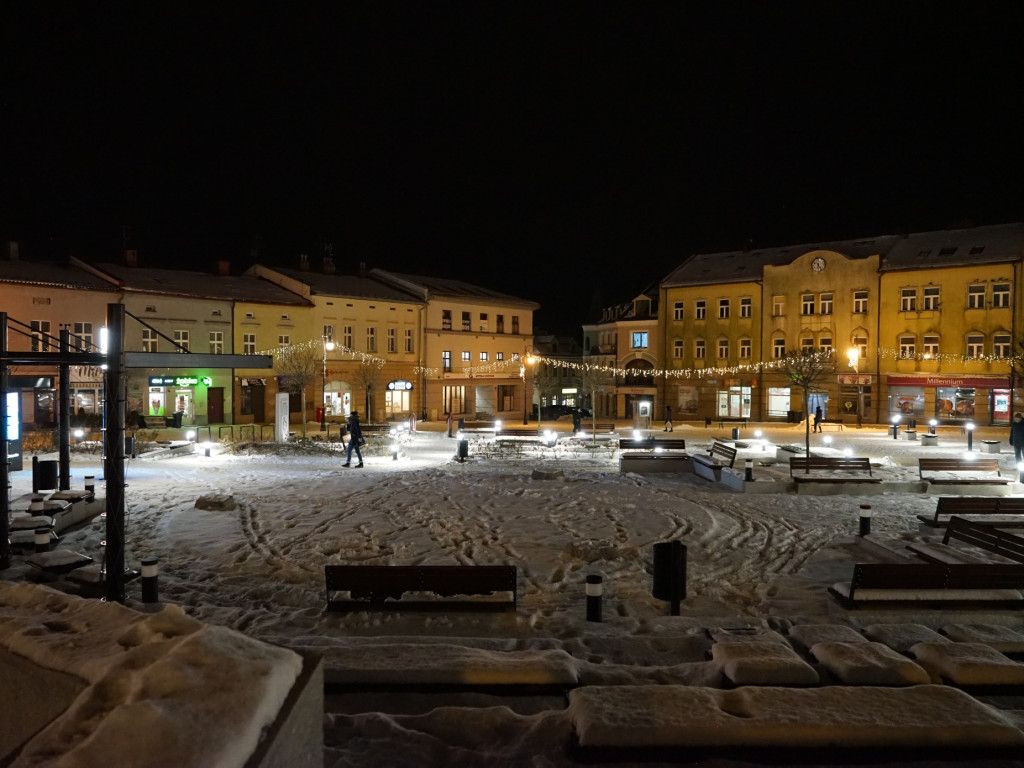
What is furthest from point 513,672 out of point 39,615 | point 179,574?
point 179,574

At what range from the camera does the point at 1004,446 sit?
2864 centimetres

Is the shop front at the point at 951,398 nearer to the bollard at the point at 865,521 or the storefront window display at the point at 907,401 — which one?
the storefront window display at the point at 907,401

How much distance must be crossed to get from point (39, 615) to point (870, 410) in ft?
156

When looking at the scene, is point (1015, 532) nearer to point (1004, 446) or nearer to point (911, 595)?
point (911, 595)

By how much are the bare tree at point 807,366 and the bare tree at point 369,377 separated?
83.3 feet

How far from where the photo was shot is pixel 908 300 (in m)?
43.1

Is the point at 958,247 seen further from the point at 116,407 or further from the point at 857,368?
the point at 116,407

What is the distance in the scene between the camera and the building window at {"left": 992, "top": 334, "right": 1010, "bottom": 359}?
1581 inches

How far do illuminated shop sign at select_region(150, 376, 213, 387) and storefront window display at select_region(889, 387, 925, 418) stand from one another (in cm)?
4084

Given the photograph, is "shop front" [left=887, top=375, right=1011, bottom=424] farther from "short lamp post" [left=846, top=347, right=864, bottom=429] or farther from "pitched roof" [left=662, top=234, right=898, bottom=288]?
"pitched roof" [left=662, top=234, right=898, bottom=288]

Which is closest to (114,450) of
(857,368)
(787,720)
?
(787,720)

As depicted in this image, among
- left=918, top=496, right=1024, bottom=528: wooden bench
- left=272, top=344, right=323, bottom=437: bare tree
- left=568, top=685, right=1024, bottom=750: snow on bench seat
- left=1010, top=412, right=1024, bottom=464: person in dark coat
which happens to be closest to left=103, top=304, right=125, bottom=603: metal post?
left=568, top=685, right=1024, bottom=750: snow on bench seat

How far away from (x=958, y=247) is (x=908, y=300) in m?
4.13

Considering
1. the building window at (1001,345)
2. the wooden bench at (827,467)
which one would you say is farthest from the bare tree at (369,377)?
the building window at (1001,345)
